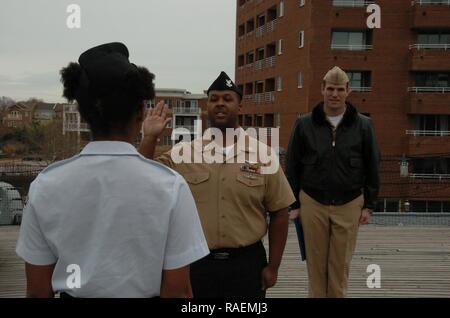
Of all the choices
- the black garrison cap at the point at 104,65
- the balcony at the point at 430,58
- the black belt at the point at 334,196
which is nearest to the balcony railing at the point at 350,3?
the balcony at the point at 430,58

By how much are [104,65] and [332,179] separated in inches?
95.0

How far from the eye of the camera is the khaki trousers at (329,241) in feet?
12.0

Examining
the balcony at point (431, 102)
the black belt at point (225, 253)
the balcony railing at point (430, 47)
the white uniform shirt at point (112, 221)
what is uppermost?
the balcony railing at point (430, 47)

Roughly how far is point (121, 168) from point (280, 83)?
3577 cm

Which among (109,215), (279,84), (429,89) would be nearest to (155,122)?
(109,215)

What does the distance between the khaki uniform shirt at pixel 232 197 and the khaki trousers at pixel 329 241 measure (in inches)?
25.7

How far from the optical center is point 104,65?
4.90ft

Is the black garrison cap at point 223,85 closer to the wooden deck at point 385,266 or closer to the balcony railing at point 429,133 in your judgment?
the wooden deck at point 385,266

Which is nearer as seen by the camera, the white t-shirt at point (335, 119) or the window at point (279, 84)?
the white t-shirt at point (335, 119)

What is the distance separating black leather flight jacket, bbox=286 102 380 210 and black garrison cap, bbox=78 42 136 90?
91.6 inches

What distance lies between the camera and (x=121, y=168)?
4.65ft

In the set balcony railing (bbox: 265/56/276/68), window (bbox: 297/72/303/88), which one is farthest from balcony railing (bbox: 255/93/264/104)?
window (bbox: 297/72/303/88)
